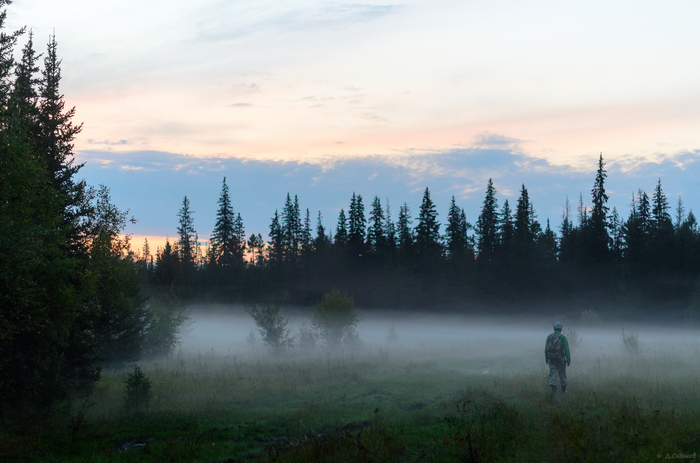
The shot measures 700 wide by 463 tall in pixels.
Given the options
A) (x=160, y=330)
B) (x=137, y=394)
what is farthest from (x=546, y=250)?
(x=137, y=394)

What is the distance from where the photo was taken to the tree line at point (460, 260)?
69438 mm

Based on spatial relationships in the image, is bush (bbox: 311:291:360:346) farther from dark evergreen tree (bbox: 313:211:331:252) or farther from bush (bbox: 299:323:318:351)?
dark evergreen tree (bbox: 313:211:331:252)

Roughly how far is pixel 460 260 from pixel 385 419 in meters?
75.6

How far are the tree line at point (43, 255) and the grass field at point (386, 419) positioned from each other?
177cm

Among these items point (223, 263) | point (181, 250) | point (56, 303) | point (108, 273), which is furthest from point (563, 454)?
point (181, 250)

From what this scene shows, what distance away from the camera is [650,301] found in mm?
68125

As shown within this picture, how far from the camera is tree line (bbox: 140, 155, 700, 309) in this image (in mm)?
69438

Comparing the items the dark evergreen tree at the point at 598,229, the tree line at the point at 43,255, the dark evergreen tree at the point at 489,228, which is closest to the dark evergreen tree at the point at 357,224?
the dark evergreen tree at the point at 489,228

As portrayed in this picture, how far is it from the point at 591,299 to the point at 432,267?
89.7ft

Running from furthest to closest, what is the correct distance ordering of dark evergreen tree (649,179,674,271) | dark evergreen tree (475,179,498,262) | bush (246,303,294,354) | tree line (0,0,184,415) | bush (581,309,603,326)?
1. dark evergreen tree (475,179,498,262)
2. dark evergreen tree (649,179,674,271)
3. bush (581,309,603,326)
4. bush (246,303,294,354)
5. tree line (0,0,184,415)

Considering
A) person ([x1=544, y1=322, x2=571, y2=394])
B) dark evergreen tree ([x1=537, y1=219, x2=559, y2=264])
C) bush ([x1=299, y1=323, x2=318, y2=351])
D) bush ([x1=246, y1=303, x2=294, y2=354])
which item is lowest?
bush ([x1=299, y1=323, x2=318, y2=351])

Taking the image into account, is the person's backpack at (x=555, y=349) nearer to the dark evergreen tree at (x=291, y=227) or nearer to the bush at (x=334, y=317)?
the bush at (x=334, y=317)

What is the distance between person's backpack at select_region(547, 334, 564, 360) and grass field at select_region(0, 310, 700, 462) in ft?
3.82

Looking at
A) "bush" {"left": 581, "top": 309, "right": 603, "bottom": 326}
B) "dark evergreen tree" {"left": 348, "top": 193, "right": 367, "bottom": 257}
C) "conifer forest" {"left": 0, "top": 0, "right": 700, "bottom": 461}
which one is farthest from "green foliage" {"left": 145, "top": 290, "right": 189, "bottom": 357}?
"dark evergreen tree" {"left": 348, "top": 193, "right": 367, "bottom": 257}
